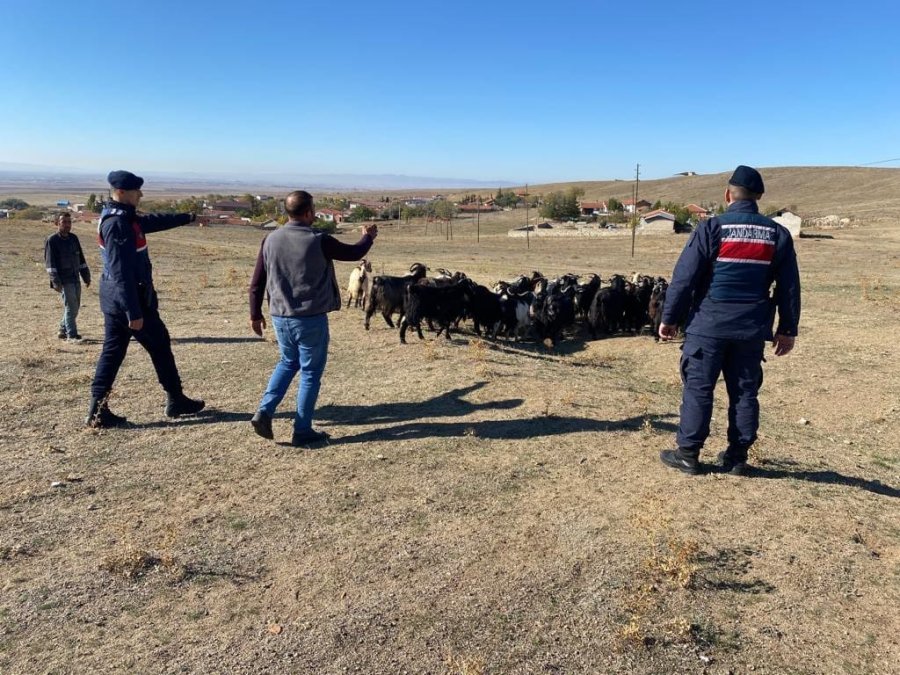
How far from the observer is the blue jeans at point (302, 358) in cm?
515

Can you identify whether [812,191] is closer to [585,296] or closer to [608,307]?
[585,296]

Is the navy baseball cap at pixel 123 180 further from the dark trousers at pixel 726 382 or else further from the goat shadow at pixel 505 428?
the dark trousers at pixel 726 382

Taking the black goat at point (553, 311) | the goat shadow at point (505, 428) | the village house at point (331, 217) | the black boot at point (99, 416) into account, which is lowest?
the goat shadow at point (505, 428)

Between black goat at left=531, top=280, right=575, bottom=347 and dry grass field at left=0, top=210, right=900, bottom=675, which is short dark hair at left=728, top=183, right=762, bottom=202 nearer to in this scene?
dry grass field at left=0, top=210, right=900, bottom=675

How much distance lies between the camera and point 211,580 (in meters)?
3.68

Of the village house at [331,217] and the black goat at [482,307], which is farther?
the village house at [331,217]

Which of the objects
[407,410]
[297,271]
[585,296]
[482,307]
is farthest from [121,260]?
[585,296]

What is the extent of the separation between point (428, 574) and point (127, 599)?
1.65m

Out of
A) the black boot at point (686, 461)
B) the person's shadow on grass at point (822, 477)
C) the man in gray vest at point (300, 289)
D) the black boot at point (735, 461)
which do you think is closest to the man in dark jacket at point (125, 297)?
the man in gray vest at point (300, 289)

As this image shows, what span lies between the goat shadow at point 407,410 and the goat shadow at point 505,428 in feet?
0.92

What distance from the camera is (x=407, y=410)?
6664 millimetres

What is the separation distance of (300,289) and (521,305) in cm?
698

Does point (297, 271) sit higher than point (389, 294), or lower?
higher

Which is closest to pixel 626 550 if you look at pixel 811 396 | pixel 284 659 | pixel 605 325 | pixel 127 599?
pixel 284 659
